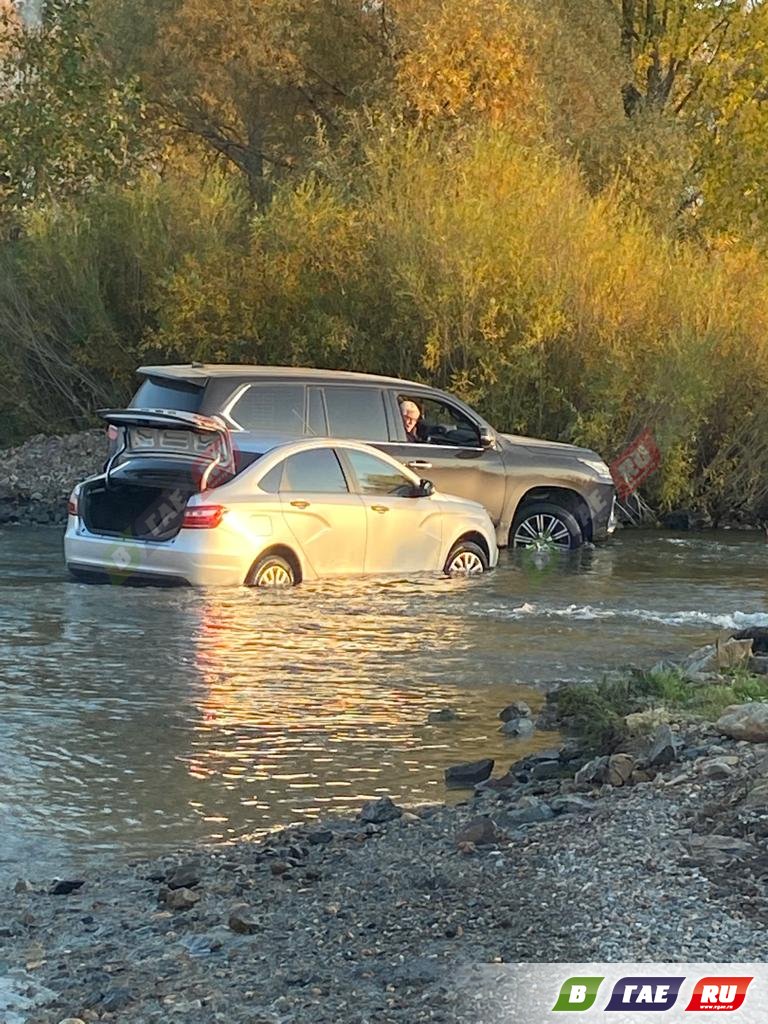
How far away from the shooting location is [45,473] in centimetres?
2431

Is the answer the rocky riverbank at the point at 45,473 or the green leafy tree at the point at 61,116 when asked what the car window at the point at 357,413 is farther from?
the green leafy tree at the point at 61,116

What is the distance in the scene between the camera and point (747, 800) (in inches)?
268

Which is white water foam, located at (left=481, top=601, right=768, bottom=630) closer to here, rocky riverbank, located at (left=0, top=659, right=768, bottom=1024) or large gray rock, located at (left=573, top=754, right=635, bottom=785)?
large gray rock, located at (left=573, top=754, right=635, bottom=785)

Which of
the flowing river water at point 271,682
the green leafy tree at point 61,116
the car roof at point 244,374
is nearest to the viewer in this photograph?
the flowing river water at point 271,682

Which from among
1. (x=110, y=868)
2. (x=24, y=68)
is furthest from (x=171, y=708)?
(x=24, y=68)

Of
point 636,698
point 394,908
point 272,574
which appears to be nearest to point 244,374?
point 272,574

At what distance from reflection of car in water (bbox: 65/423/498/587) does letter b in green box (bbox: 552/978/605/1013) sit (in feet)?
28.7

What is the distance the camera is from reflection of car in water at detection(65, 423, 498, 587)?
1365cm

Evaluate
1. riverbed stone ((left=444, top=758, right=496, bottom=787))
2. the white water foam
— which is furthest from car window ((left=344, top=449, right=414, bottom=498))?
riverbed stone ((left=444, top=758, right=496, bottom=787))

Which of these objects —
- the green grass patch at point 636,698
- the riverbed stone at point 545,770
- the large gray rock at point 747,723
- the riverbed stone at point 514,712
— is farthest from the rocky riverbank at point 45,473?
the large gray rock at point 747,723

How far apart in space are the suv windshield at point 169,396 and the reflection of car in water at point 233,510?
1283mm

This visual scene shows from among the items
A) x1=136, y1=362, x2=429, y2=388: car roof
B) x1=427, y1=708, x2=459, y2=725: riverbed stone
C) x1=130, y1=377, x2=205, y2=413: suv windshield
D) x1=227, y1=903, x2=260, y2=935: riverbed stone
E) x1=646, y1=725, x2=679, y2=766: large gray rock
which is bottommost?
x1=227, y1=903, x2=260, y2=935: riverbed stone

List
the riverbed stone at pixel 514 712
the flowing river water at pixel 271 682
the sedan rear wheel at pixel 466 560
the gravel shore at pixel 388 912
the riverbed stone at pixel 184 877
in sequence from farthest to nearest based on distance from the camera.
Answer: the sedan rear wheel at pixel 466 560 → the riverbed stone at pixel 514 712 → the flowing river water at pixel 271 682 → the riverbed stone at pixel 184 877 → the gravel shore at pixel 388 912

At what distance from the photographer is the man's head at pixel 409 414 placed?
59.9 feet
